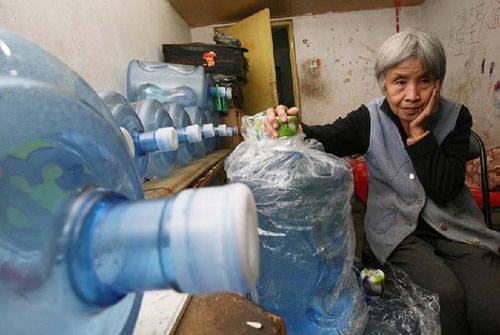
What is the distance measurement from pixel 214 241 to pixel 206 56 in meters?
1.98

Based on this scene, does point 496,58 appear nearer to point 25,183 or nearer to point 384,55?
point 384,55

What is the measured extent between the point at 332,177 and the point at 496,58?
89.0 inches

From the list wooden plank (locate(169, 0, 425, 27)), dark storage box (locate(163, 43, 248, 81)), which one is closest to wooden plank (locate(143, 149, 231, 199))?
dark storage box (locate(163, 43, 248, 81))

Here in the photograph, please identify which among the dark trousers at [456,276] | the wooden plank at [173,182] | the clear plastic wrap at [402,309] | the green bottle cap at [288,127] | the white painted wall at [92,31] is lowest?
the clear plastic wrap at [402,309]

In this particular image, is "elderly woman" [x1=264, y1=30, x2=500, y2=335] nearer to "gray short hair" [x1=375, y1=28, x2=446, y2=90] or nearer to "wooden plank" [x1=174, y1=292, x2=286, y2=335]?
"gray short hair" [x1=375, y1=28, x2=446, y2=90]

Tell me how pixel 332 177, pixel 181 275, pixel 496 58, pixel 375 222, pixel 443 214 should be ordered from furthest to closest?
pixel 496 58, pixel 375 222, pixel 443 214, pixel 332 177, pixel 181 275

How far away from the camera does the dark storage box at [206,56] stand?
194cm

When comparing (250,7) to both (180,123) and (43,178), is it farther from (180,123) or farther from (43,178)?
(43,178)

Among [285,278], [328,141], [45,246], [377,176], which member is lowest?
[285,278]

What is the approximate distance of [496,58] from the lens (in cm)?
214

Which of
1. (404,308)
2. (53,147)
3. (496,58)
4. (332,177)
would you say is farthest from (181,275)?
(496,58)

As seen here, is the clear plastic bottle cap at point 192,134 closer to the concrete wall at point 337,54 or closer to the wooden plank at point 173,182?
the wooden plank at point 173,182

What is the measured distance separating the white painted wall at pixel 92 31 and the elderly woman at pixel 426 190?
769 millimetres

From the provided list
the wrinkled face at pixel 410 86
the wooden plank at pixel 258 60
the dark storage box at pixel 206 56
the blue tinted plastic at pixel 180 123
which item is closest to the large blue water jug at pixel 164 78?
the blue tinted plastic at pixel 180 123
